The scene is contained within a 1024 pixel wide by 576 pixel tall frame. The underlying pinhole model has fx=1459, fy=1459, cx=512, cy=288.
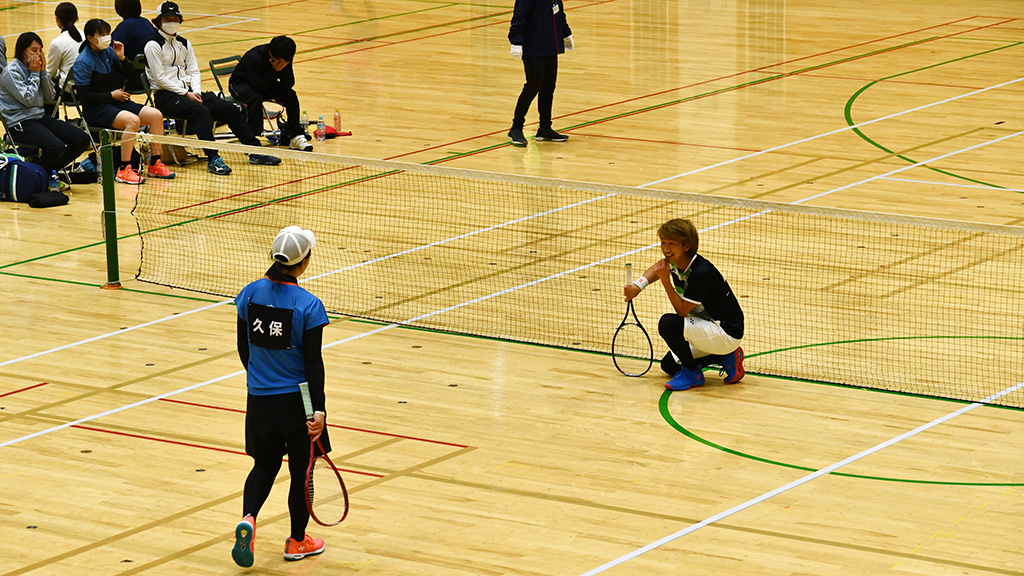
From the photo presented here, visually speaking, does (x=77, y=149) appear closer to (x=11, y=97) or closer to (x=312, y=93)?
(x=11, y=97)

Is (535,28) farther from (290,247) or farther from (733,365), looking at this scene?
(290,247)

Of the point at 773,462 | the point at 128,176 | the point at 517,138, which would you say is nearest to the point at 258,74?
the point at 128,176

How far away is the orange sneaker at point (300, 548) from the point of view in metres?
7.61

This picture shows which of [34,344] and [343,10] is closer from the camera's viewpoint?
[34,344]

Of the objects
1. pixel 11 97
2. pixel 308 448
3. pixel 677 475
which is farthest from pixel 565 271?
pixel 11 97

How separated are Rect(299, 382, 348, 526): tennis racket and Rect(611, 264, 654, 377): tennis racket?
3.01 meters

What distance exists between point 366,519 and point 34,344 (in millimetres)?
4279

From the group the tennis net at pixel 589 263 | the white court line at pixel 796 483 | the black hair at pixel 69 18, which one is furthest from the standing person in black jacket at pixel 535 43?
the white court line at pixel 796 483

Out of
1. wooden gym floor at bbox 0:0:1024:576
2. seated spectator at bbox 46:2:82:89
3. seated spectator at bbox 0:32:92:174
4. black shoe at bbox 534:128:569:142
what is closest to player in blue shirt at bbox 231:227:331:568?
wooden gym floor at bbox 0:0:1024:576

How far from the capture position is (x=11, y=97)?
50.5 feet

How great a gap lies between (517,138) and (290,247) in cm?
1061

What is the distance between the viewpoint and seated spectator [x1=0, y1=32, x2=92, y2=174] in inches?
597

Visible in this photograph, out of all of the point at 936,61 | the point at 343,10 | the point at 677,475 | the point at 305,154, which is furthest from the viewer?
the point at 343,10

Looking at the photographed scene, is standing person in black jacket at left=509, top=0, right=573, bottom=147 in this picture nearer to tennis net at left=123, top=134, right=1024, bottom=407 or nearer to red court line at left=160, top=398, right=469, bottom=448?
tennis net at left=123, top=134, right=1024, bottom=407
